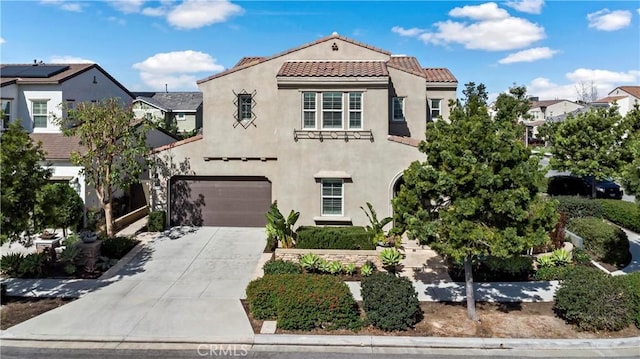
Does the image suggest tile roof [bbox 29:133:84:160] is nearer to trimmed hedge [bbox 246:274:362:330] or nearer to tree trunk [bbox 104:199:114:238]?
→ tree trunk [bbox 104:199:114:238]

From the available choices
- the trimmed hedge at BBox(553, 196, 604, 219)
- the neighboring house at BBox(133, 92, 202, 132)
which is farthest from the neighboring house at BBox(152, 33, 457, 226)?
the neighboring house at BBox(133, 92, 202, 132)

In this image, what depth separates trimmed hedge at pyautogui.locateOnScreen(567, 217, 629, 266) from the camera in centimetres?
1590

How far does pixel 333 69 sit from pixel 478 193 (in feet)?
32.7

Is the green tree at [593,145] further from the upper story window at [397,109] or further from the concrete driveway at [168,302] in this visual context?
the concrete driveway at [168,302]

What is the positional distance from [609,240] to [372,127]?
9252 millimetres

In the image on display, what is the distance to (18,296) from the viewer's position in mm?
12930

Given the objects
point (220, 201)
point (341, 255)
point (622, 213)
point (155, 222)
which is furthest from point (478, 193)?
point (622, 213)

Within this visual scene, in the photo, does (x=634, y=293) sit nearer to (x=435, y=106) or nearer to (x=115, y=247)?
(x=435, y=106)

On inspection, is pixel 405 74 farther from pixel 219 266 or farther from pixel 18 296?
pixel 18 296

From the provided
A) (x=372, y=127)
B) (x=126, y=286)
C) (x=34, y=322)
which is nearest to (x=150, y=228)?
(x=126, y=286)

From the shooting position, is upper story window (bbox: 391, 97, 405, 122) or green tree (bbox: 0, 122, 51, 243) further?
upper story window (bbox: 391, 97, 405, 122)

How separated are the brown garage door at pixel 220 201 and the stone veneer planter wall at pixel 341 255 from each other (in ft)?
17.5

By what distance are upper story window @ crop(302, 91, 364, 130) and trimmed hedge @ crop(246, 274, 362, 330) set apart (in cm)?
840

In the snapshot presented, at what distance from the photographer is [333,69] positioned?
61.3 feet
